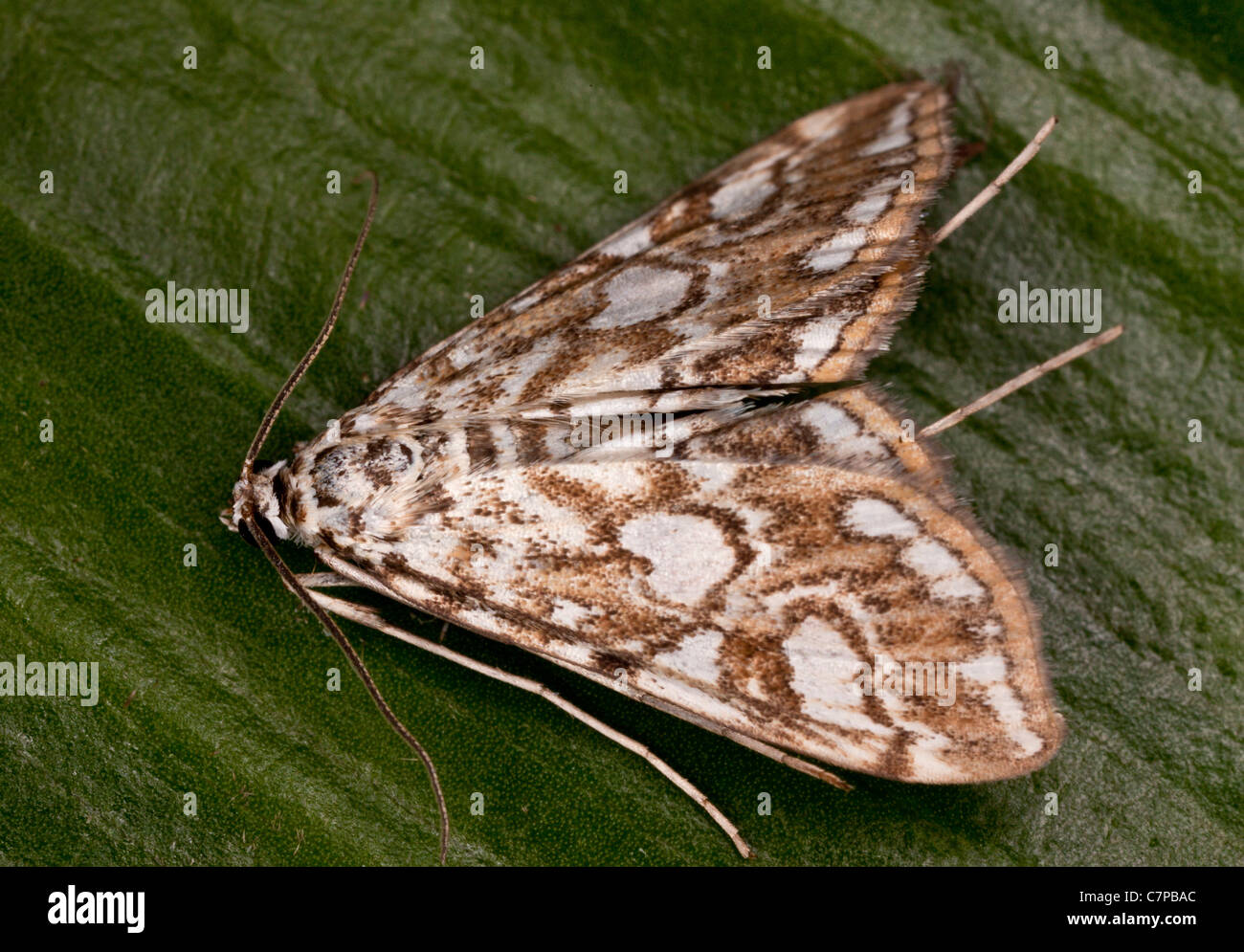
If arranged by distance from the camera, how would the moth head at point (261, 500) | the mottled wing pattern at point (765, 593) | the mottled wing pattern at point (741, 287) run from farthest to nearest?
the moth head at point (261, 500), the mottled wing pattern at point (741, 287), the mottled wing pattern at point (765, 593)

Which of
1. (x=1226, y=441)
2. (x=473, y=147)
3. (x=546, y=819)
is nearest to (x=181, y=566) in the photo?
(x=546, y=819)

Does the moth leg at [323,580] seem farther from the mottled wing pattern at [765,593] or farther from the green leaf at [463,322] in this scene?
the mottled wing pattern at [765,593]

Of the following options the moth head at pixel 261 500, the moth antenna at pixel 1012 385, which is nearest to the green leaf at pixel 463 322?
the moth head at pixel 261 500

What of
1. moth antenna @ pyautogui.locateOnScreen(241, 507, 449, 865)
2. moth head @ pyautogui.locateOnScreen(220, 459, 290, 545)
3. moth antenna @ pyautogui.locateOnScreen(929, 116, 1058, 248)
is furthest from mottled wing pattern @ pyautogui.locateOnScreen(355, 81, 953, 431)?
moth antenna @ pyautogui.locateOnScreen(241, 507, 449, 865)

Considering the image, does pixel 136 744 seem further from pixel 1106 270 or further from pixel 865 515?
pixel 1106 270

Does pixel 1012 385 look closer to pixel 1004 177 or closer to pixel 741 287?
pixel 1004 177

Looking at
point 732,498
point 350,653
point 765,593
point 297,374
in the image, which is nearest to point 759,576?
point 765,593

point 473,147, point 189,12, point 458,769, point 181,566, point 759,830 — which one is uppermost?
point 189,12
